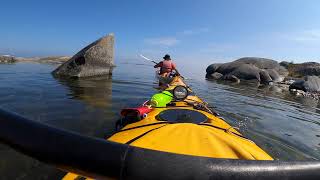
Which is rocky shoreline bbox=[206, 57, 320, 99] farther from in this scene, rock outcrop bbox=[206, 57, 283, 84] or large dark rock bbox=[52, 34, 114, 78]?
large dark rock bbox=[52, 34, 114, 78]

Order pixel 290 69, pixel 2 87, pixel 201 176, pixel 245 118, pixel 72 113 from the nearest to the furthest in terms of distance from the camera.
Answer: pixel 201 176 < pixel 72 113 < pixel 245 118 < pixel 2 87 < pixel 290 69

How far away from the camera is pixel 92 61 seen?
17797 mm

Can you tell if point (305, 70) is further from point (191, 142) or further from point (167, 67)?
point (191, 142)

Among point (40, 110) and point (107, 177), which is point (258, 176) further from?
Result: point (40, 110)

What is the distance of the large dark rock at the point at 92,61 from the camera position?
55.4 ft

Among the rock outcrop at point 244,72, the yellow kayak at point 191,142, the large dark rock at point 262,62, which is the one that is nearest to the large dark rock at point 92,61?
the rock outcrop at point 244,72

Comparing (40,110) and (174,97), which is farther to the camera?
(40,110)

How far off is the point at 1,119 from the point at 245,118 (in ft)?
30.7

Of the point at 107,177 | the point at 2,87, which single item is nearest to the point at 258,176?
the point at 107,177

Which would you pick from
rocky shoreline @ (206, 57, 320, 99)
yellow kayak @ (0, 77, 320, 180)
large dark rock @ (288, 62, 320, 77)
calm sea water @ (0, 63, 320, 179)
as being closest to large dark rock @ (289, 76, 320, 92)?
rocky shoreline @ (206, 57, 320, 99)

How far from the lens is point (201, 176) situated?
2.32 ft

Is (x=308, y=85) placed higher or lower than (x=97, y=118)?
higher

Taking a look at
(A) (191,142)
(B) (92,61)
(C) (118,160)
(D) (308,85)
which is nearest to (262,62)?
(D) (308,85)

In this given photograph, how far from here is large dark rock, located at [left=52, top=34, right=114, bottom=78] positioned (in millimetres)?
16891
